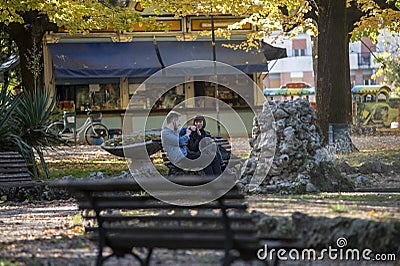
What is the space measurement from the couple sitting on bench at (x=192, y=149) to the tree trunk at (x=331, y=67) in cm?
604

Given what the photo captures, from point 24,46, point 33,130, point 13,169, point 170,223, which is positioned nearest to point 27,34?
point 24,46

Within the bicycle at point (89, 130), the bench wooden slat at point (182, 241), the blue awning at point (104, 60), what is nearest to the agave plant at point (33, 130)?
the bench wooden slat at point (182, 241)

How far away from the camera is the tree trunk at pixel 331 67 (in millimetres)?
20938

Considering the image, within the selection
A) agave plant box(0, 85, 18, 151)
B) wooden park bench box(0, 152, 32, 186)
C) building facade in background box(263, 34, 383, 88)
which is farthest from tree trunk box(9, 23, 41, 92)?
building facade in background box(263, 34, 383, 88)

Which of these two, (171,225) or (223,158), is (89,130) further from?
(171,225)

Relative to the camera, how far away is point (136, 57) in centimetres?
3152

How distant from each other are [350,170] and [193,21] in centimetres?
1680

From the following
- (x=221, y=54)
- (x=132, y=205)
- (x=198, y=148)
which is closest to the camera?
(x=132, y=205)

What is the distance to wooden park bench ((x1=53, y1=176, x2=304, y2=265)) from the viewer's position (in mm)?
6648

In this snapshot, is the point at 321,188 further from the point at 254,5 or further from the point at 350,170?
the point at 254,5

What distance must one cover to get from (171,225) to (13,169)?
9.37 meters

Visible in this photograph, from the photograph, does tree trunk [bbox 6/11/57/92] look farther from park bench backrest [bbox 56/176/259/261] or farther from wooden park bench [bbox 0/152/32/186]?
park bench backrest [bbox 56/176/259/261]

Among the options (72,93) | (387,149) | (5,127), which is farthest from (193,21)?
(5,127)

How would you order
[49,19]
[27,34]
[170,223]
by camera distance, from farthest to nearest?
1. [27,34]
2. [49,19]
3. [170,223]
